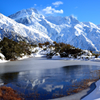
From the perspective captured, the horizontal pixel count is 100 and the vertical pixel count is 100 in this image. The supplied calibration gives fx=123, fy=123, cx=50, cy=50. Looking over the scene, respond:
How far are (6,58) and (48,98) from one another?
117 ft

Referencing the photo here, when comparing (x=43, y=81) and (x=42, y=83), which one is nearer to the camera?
(x=42, y=83)

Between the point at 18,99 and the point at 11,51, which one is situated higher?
the point at 11,51

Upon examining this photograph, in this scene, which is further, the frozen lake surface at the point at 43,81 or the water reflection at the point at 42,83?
the water reflection at the point at 42,83

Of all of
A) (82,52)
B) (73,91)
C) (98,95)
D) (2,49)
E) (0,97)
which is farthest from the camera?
(82,52)

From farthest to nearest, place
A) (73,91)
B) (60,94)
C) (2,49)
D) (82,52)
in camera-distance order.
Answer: (82,52)
(2,49)
(73,91)
(60,94)

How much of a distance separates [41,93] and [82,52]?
4567cm

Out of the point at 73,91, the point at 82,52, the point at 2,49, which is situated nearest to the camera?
the point at 73,91

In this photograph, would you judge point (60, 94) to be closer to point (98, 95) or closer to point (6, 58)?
point (98, 95)

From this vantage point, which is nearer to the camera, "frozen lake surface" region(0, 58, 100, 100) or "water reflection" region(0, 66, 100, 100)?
"frozen lake surface" region(0, 58, 100, 100)

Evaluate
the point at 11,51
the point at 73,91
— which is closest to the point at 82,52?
the point at 11,51

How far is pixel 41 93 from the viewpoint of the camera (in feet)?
27.8

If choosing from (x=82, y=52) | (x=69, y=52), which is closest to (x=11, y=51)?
(x=69, y=52)

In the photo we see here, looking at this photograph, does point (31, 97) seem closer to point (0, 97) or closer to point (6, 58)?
point (0, 97)

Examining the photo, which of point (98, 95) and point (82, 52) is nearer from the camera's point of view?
point (98, 95)
